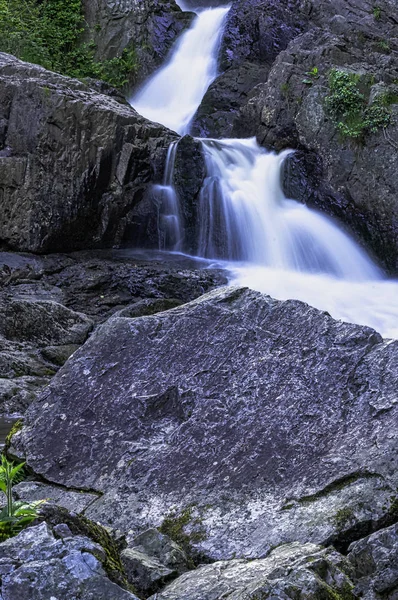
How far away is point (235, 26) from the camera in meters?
23.0

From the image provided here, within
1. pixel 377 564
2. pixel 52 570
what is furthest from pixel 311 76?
pixel 52 570

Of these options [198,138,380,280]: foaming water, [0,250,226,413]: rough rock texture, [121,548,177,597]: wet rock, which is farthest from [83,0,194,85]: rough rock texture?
[121,548,177,597]: wet rock

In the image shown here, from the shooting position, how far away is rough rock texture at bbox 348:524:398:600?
3203 millimetres

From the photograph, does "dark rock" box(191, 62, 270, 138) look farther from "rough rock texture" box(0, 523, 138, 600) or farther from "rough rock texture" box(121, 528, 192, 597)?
"rough rock texture" box(0, 523, 138, 600)

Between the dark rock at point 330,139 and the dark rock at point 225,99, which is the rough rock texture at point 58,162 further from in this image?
the dark rock at point 225,99

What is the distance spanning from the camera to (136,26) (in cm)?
2430

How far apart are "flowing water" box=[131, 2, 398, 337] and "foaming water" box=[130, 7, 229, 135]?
4647mm

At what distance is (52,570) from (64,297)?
10.8m

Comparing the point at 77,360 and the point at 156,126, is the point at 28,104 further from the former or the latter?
the point at 77,360

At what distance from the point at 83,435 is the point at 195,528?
1.14 metres

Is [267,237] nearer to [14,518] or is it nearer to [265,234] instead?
[265,234]

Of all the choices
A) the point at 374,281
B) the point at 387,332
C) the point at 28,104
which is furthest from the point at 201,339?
the point at 28,104

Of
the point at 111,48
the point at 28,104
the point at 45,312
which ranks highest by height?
the point at 111,48

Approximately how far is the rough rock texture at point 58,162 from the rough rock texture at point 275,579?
12.4 meters
